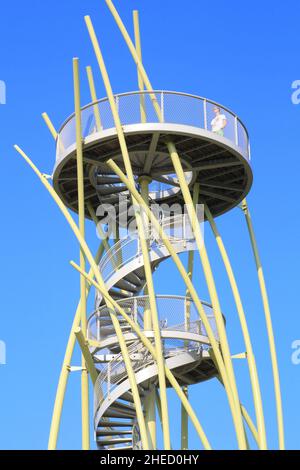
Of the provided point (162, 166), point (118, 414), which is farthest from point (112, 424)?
point (162, 166)

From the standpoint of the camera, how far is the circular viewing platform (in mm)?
28484

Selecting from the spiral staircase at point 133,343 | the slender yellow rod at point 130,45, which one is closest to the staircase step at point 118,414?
the spiral staircase at point 133,343

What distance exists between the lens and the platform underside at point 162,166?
93.5ft

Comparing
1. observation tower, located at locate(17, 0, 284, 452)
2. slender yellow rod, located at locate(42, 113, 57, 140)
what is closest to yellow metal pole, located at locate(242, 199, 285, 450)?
observation tower, located at locate(17, 0, 284, 452)

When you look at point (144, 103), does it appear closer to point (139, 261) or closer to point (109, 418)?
point (139, 261)

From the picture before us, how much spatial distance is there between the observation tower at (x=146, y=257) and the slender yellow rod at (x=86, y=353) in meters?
0.03

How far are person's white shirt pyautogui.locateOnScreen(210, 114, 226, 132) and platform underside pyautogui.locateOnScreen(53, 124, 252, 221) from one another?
421mm

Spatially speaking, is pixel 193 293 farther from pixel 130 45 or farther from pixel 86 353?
pixel 130 45

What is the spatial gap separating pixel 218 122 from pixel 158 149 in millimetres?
1848

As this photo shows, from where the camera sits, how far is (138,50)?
31.8 m

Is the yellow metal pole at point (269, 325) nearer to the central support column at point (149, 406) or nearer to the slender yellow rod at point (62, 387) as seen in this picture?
the central support column at point (149, 406)
